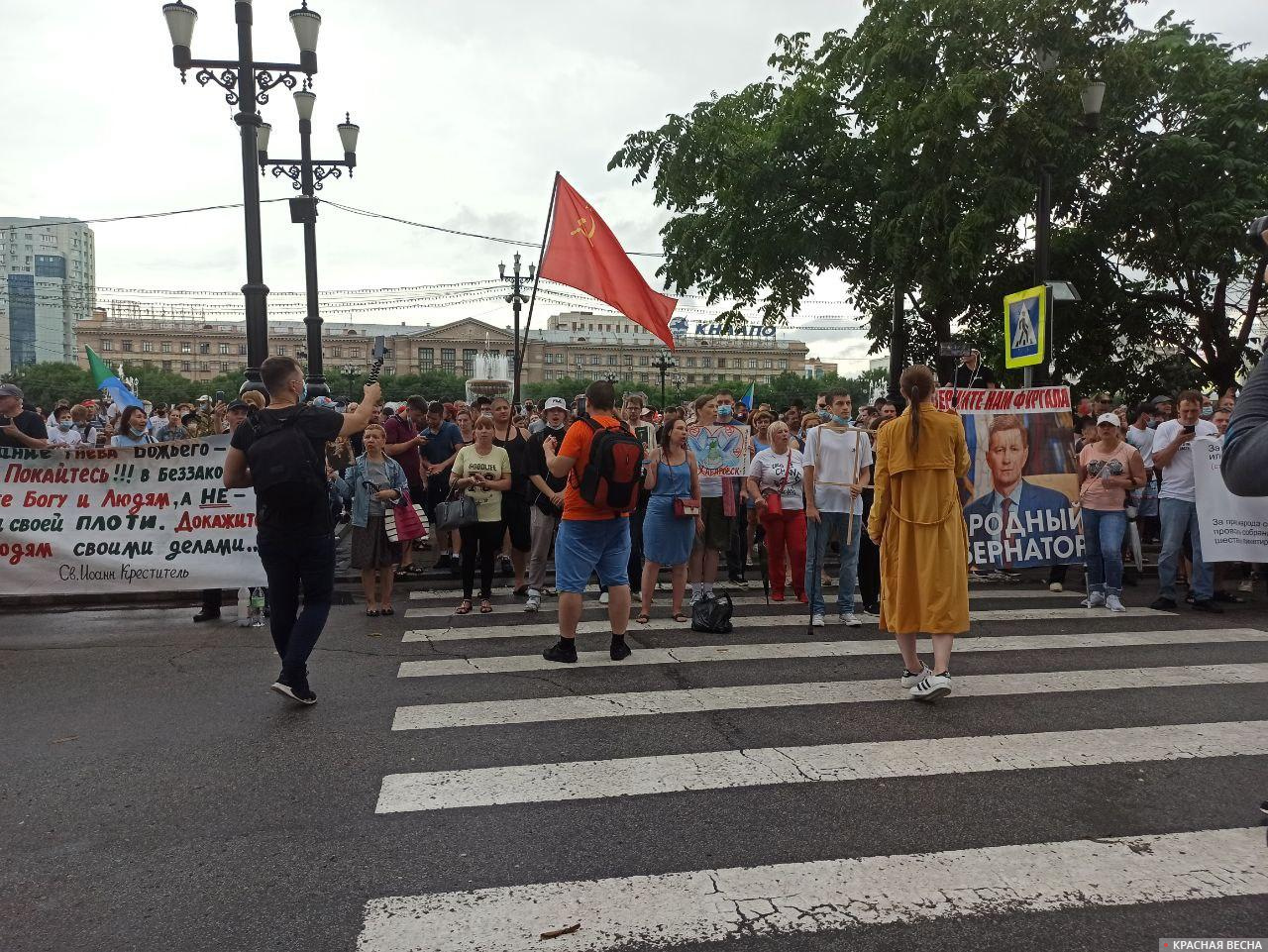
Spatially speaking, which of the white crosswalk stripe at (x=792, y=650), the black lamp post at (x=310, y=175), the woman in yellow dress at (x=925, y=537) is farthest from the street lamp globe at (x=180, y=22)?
the woman in yellow dress at (x=925, y=537)

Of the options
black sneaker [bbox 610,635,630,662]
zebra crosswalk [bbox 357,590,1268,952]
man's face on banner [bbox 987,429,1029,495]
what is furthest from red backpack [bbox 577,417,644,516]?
man's face on banner [bbox 987,429,1029,495]

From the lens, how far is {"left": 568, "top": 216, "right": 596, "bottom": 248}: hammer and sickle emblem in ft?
32.3

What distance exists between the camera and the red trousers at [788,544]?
8.93 meters

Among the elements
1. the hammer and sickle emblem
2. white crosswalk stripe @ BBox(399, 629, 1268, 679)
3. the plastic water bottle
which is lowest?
white crosswalk stripe @ BBox(399, 629, 1268, 679)

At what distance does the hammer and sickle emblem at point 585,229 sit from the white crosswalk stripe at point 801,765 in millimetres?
6622

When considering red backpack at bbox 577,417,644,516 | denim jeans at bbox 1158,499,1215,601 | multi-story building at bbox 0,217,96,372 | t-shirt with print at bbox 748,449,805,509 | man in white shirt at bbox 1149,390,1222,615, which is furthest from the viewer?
multi-story building at bbox 0,217,96,372

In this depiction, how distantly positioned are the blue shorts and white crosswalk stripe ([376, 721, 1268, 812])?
1.98 metres

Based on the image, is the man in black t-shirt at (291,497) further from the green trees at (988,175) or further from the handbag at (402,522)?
the green trees at (988,175)

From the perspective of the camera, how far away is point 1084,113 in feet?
40.7

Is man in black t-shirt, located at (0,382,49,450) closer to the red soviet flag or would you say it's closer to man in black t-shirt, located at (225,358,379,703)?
man in black t-shirt, located at (225,358,379,703)

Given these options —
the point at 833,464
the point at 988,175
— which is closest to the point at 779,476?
the point at 833,464

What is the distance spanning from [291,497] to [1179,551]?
26.6ft

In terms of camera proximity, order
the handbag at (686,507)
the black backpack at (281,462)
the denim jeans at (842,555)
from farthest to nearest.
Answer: the denim jeans at (842,555) < the handbag at (686,507) < the black backpack at (281,462)

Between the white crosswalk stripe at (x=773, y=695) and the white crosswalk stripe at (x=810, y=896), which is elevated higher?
the white crosswalk stripe at (x=773, y=695)
